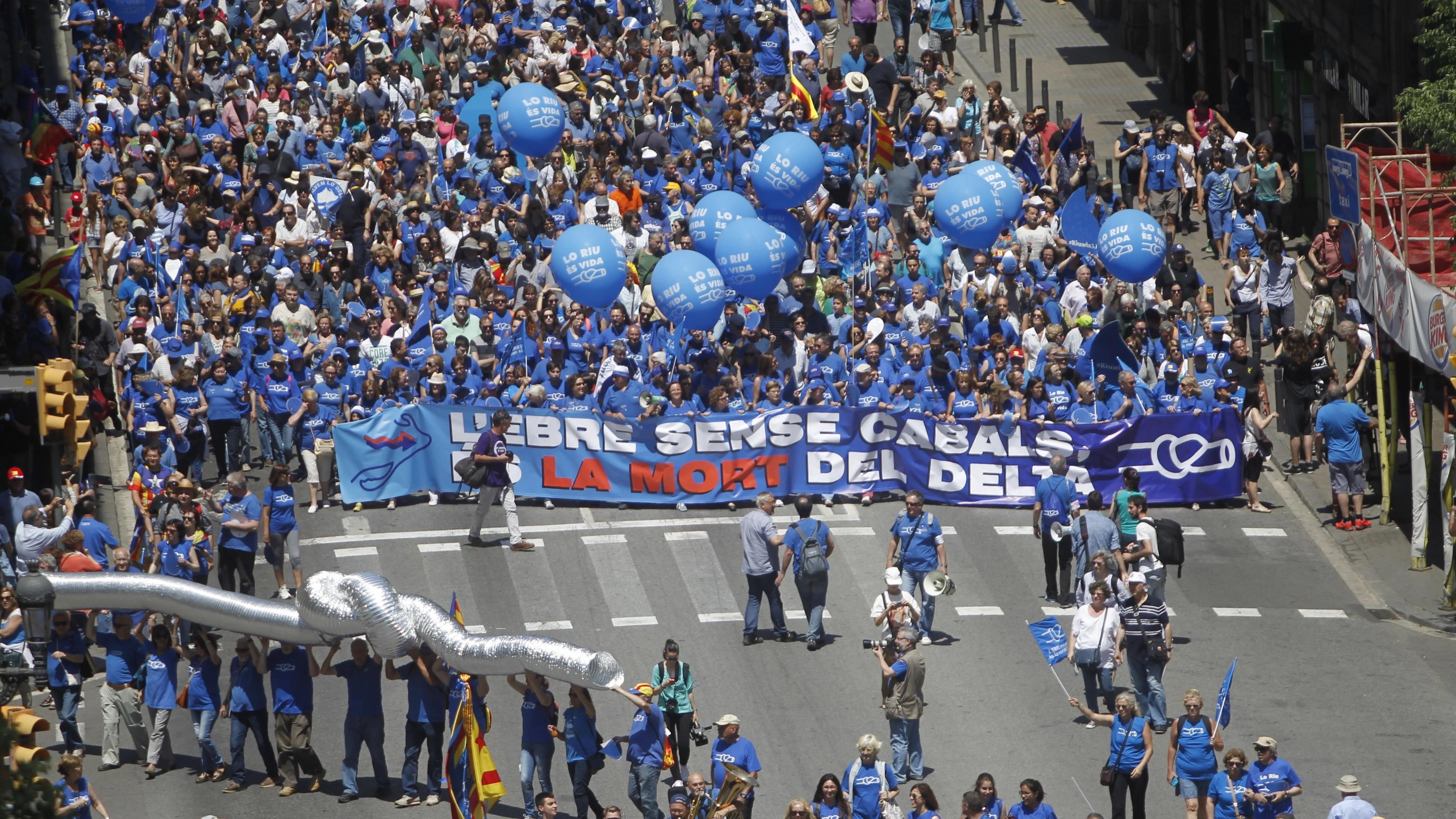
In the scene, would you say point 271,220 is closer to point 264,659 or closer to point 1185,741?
point 264,659

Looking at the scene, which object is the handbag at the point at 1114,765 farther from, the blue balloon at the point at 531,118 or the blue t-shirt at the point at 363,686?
the blue balloon at the point at 531,118

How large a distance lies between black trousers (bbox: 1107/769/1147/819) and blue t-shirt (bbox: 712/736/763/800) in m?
2.98

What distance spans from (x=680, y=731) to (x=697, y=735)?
201 mm

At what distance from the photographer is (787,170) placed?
28.4 meters

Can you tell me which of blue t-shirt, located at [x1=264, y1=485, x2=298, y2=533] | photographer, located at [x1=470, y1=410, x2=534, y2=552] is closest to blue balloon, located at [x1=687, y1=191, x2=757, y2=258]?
photographer, located at [x1=470, y1=410, x2=534, y2=552]

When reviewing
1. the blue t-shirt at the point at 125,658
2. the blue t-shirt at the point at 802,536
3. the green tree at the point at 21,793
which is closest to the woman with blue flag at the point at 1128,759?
the blue t-shirt at the point at 802,536

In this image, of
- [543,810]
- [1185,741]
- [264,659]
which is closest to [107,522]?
[264,659]

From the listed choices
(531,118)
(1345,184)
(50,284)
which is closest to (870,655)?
(1345,184)

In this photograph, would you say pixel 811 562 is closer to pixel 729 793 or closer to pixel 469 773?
pixel 729 793

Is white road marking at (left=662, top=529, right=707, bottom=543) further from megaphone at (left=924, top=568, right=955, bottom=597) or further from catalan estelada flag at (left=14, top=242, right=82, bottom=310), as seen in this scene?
catalan estelada flag at (left=14, top=242, right=82, bottom=310)

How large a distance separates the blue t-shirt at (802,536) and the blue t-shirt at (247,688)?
5.44 metres

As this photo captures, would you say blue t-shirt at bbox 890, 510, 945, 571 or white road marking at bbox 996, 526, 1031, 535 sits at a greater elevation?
blue t-shirt at bbox 890, 510, 945, 571

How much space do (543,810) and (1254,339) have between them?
562 inches

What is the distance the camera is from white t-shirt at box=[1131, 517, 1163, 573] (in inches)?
873
